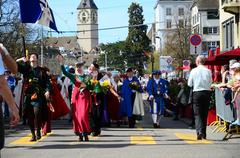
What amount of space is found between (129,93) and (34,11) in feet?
15.2

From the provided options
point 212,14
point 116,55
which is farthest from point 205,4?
point 116,55

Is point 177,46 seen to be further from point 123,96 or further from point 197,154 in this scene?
point 197,154

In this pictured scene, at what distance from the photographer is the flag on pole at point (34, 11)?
16.4 meters

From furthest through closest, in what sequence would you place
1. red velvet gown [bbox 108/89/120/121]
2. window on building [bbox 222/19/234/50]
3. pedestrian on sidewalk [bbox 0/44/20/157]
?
1. window on building [bbox 222/19/234/50]
2. red velvet gown [bbox 108/89/120/121]
3. pedestrian on sidewalk [bbox 0/44/20/157]

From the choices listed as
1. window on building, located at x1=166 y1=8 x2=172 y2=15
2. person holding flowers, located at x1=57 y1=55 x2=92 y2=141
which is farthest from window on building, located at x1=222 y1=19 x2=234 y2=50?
window on building, located at x1=166 y1=8 x2=172 y2=15

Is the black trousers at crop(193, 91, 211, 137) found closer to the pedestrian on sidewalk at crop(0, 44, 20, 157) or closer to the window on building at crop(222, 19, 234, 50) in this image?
the pedestrian on sidewalk at crop(0, 44, 20, 157)

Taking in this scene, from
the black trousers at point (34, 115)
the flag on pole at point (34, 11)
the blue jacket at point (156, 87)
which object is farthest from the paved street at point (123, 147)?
the blue jacket at point (156, 87)

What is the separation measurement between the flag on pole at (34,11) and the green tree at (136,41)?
116 m

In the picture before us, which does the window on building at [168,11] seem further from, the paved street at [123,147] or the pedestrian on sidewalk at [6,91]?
the pedestrian on sidewalk at [6,91]

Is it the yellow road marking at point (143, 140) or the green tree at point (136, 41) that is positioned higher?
the green tree at point (136, 41)

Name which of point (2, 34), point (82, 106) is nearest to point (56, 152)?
point (82, 106)

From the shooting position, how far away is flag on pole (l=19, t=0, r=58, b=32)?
1636 cm

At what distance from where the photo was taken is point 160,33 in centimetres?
15838

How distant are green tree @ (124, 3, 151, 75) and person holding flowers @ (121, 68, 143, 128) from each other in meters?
114
